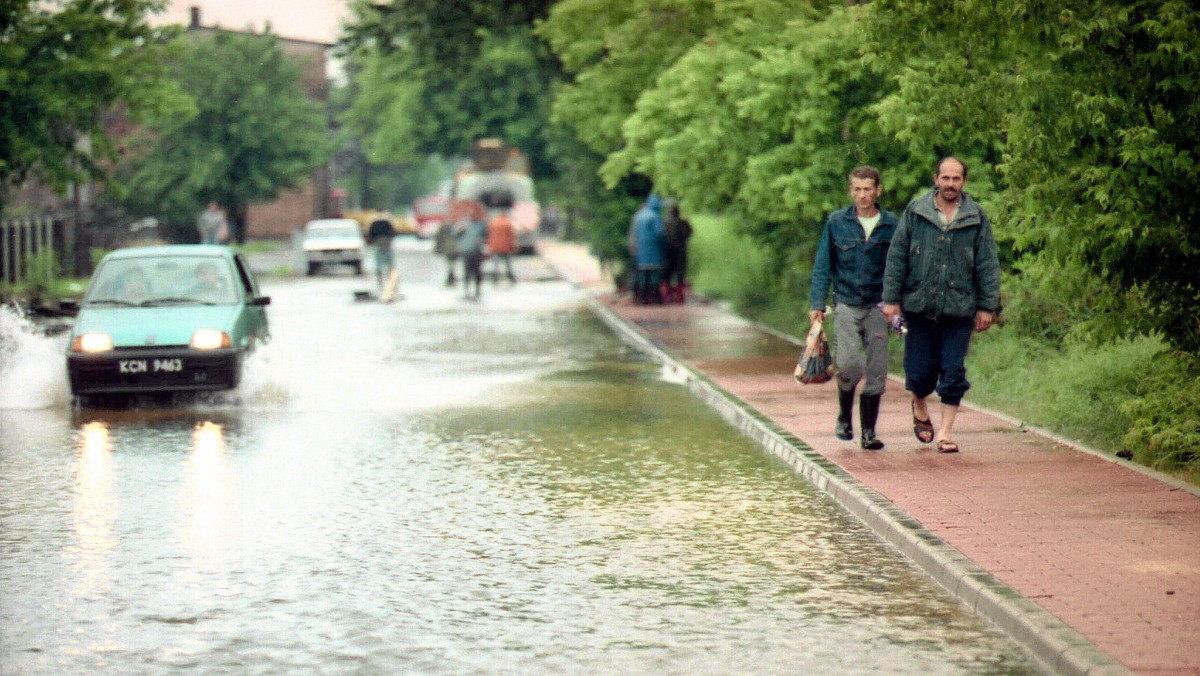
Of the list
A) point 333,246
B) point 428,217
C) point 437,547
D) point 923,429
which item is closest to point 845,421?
point 923,429

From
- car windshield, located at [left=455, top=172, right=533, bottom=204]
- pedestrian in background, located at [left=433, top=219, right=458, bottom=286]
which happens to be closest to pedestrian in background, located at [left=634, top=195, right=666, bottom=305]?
pedestrian in background, located at [left=433, top=219, right=458, bottom=286]

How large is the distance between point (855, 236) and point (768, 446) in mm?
1864

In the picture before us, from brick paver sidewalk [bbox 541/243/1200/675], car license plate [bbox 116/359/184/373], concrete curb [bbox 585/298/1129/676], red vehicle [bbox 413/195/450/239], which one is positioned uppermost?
red vehicle [bbox 413/195/450/239]

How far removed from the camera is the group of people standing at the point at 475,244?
34875mm

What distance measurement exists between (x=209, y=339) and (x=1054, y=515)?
8.75 metres

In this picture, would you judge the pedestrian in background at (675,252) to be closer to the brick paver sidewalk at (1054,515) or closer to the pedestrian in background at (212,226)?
the brick paver sidewalk at (1054,515)

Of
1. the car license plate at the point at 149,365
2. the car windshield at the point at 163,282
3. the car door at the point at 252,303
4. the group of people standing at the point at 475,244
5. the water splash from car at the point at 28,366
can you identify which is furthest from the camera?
the group of people standing at the point at 475,244

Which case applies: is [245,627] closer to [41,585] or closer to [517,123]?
[41,585]

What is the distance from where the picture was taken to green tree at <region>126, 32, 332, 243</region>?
6266 centimetres

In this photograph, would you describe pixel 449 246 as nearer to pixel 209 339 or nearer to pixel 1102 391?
pixel 209 339

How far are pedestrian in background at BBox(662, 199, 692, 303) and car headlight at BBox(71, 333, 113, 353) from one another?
49.5 ft

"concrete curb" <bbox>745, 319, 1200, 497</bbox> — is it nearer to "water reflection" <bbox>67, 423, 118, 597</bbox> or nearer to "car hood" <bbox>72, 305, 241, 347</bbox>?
"water reflection" <bbox>67, 423, 118, 597</bbox>

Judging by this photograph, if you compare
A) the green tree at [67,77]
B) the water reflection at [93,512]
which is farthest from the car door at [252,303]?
the green tree at [67,77]

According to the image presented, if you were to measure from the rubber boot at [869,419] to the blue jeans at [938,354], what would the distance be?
0.29m
